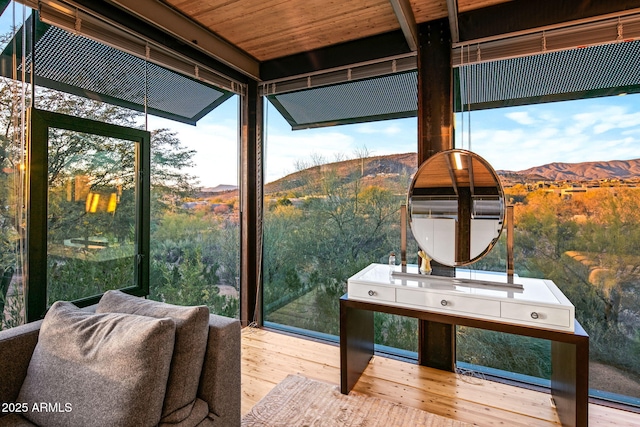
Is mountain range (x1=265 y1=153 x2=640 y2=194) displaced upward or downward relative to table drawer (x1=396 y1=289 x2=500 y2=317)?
upward

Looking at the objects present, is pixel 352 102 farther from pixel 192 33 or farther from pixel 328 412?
pixel 328 412

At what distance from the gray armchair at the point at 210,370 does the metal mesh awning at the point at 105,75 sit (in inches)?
52.9

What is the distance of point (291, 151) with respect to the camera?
3.19 meters

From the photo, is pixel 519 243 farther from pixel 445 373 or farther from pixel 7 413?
pixel 7 413

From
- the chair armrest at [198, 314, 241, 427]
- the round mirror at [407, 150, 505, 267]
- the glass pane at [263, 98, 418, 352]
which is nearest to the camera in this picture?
the chair armrest at [198, 314, 241, 427]

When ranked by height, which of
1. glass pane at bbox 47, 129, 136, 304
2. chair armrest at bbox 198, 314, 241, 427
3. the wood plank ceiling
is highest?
the wood plank ceiling

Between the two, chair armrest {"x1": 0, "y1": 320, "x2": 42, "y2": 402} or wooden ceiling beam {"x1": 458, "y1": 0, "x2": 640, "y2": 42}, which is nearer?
chair armrest {"x1": 0, "y1": 320, "x2": 42, "y2": 402}

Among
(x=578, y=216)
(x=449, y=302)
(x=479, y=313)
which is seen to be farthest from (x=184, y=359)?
(x=578, y=216)

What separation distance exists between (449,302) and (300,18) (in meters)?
2.23

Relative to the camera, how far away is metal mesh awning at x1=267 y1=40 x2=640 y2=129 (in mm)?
2131

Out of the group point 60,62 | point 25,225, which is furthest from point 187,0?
point 25,225

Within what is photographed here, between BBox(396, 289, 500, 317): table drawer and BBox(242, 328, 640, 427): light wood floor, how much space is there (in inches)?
24.8

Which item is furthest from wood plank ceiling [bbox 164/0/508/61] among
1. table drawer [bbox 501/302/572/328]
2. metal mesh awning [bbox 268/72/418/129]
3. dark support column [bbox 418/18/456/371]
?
table drawer [bbox 501/302/572/328]

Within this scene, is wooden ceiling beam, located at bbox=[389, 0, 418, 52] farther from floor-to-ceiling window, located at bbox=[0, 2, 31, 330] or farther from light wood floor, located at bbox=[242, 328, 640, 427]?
light wood floor, located at bbox=[242, 328, 640, 427]
